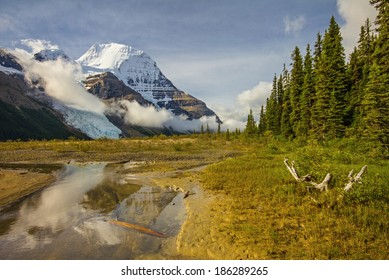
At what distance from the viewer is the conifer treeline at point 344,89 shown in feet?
78.5

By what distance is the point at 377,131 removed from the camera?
75.2 ft

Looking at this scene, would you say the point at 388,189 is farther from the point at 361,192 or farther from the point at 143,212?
the point at 143,212

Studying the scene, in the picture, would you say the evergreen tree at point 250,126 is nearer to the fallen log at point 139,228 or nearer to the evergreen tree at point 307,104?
the evergreen tree at point 307,104

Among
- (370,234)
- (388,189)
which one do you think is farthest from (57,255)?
(388,189)

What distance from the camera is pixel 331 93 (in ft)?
120

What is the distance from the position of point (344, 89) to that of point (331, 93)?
9.01ft

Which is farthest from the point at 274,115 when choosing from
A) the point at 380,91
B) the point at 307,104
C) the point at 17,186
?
the point at 17,186

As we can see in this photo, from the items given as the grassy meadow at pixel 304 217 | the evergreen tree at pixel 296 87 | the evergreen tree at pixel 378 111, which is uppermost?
the evergreen tree at pixel 296 87

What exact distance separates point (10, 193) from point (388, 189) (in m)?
20.2

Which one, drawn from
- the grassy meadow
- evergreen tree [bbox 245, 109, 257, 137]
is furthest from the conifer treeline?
evergreen tree [bbox 245, 109, 257, 137]

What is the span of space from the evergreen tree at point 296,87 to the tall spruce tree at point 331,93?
8.72 metres

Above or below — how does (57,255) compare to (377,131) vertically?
below

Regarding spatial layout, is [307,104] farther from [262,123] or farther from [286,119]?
[262,123]

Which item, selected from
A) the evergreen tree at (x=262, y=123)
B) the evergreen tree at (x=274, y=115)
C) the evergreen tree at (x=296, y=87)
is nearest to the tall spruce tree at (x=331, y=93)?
the evergreen tree at (x=296, y=87)
